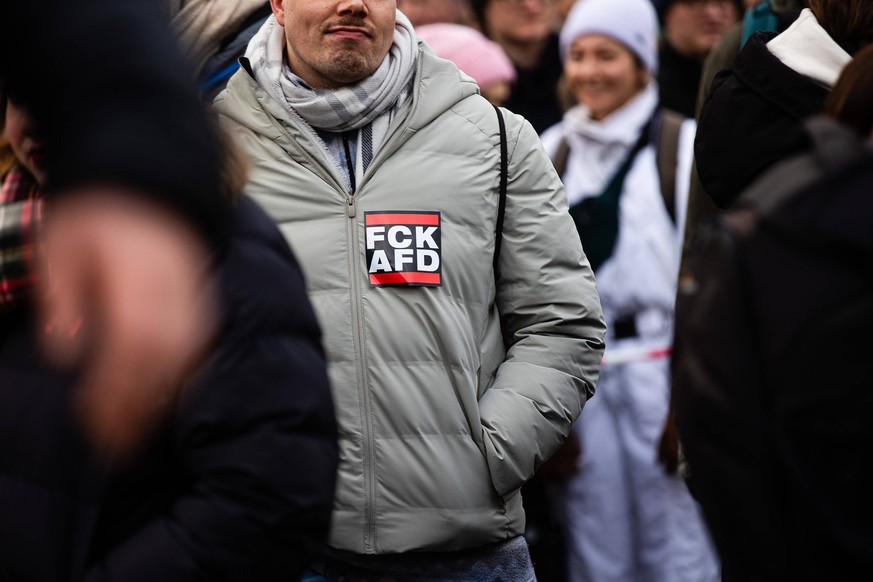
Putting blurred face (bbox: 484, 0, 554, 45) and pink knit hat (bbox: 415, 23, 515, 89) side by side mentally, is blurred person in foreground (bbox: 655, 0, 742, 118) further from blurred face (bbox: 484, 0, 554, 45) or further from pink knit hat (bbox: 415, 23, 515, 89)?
pink knit hat (bbox: 415, 23, 515, 89)

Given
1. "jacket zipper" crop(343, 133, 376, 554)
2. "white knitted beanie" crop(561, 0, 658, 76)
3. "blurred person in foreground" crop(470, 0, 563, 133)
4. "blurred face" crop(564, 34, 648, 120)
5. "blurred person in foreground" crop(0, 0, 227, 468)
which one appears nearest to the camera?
"blurred person in foreground" crop(0, 0, 227, 468)

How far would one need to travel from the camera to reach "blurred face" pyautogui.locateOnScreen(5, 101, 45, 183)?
6.49 ft

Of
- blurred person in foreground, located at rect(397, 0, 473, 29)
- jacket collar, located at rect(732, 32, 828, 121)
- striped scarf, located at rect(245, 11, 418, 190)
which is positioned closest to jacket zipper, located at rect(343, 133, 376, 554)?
striped scarf, located at rect(245, 11, 418, 190)

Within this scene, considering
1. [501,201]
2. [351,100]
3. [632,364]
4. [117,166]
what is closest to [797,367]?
[117,166]

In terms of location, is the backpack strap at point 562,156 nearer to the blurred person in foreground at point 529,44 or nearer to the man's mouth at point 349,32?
the blurred person in foreground at point 529,44

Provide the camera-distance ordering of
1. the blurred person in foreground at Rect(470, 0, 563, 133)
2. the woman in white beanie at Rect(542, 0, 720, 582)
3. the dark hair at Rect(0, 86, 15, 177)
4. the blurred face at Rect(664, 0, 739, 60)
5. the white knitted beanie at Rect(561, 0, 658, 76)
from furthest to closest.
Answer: the blurred face at Rect(664, 0, 739, 60), the blurred person in foreground at Rect(470, 0, 563, 133), the white knitted beanie at Rect(561, 0, 658, 76), the woman in white beanie at Rect(542, 0, 720, 582), the dark hair at Rect(0, 86, 15, 177)

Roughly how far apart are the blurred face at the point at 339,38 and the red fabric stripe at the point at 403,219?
0.39m

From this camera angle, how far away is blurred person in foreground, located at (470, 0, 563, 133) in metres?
7.23

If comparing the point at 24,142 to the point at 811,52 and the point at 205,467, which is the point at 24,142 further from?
the point at 811,52

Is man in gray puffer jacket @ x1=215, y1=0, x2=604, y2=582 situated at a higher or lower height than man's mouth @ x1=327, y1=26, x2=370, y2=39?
lower

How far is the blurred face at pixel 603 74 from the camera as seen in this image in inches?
229

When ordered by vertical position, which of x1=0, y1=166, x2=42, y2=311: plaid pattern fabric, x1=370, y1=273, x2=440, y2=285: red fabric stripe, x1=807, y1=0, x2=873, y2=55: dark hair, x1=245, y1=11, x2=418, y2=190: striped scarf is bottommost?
x1=370, y1=273, x2=440, y2=285: red fabric stripe

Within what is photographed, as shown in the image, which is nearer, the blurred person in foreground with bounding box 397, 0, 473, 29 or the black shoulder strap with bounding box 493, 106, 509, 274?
the black shoulder strap with bounding box 493, 106, 509, 274

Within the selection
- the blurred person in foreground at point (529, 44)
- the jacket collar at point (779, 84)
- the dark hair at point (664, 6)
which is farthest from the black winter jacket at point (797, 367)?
the dark hair at point (664, 6)
